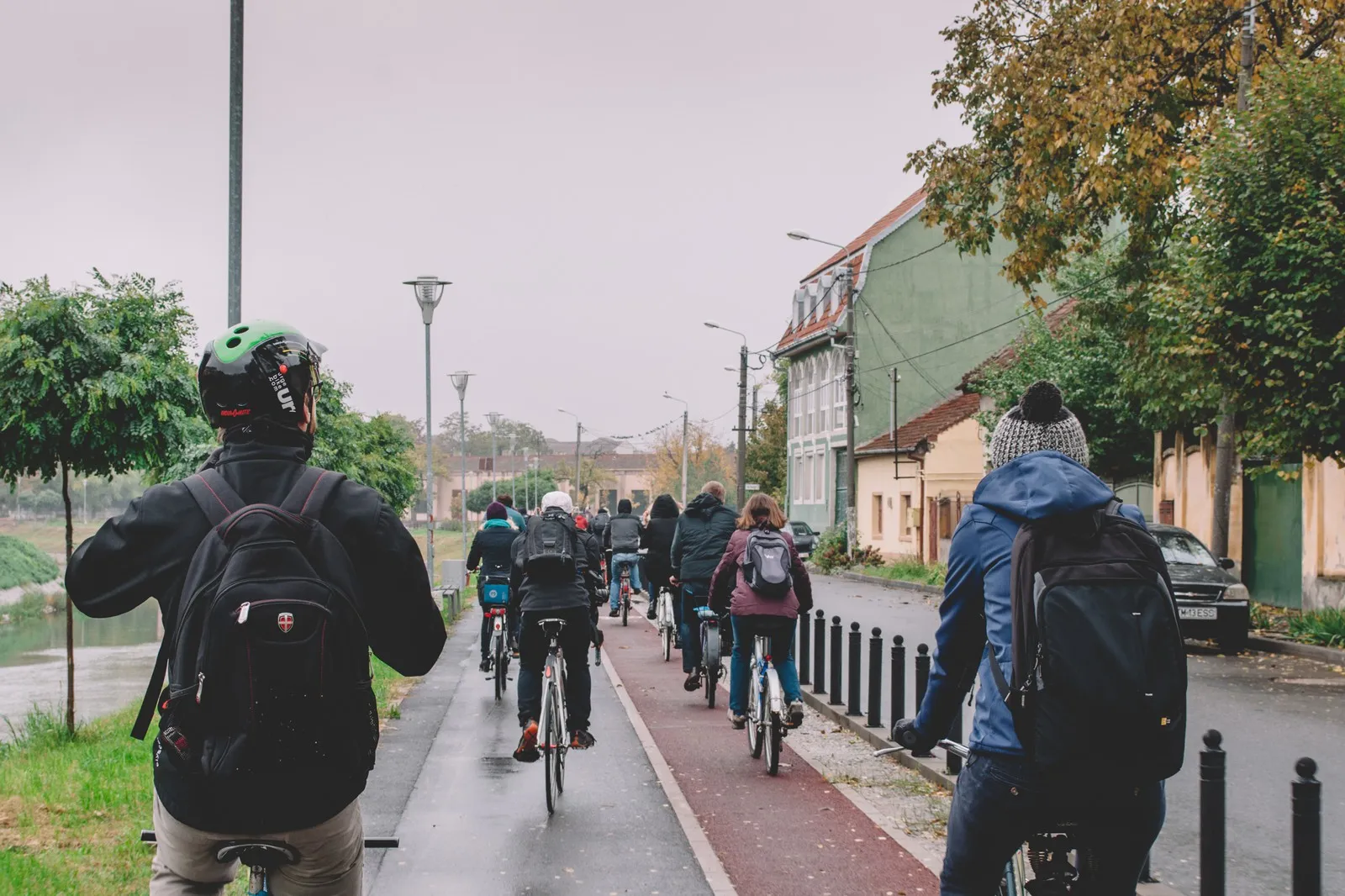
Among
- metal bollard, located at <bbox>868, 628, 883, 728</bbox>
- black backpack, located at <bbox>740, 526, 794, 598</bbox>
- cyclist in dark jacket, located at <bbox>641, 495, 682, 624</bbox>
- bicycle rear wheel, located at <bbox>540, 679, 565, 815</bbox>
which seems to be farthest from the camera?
cyclist in dark jacket, located at <bbox>641, 495, 682, 624</bbox>

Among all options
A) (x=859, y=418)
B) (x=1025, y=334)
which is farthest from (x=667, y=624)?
(x=859, y=418)

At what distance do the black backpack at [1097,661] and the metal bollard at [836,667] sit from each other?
8625mm

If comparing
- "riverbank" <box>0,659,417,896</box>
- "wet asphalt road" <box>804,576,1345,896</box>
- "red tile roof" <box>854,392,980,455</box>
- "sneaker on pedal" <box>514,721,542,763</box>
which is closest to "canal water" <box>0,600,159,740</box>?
"riverbank" <box>0,659,417,896</box>

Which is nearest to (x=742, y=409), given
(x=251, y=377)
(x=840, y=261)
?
(x=840, y=261)

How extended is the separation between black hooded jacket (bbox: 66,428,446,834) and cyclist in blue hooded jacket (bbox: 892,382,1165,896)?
4.40 feet

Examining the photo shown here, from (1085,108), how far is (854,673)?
35.1ft

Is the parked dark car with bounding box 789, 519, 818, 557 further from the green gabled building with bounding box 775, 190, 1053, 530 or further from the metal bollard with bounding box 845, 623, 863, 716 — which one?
the metal bollard with bounding box 845, 623, 863, 716

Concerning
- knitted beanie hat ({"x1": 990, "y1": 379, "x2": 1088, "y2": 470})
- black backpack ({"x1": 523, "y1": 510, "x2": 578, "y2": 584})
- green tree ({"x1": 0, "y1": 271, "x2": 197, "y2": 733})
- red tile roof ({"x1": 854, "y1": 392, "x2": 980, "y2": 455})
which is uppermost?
red tile roof ({"x1": 854, "y1": 392, "x2": 980, "y2": 455})

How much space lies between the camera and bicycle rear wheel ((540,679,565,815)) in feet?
25.0

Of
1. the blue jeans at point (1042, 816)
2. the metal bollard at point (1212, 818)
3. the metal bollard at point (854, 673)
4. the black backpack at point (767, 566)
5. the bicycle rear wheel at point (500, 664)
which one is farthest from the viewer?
the bicycle rear wheel at point (500, 664)

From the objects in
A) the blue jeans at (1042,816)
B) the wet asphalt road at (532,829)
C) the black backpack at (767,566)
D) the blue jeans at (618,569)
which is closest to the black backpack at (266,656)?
the blue jeans at (1042,816)

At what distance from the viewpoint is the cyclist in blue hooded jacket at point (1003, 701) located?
3131 millimetres

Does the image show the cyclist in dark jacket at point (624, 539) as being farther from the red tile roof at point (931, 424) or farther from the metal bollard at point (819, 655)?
the red tile roof at point (931, 424)

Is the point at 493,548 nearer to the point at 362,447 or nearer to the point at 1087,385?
the point at 362,447
